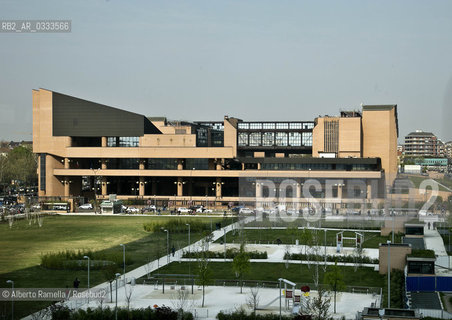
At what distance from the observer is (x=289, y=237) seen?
8144 centimetres

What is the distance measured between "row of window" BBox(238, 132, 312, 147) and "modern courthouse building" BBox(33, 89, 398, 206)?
21685 millimetres

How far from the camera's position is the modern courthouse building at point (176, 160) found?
12293cm

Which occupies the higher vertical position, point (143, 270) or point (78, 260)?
point (78, 260)

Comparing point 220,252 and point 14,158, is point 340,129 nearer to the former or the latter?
point 220,252

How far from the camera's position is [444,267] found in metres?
57.0

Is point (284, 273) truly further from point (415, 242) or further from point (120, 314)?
point (415, 242)

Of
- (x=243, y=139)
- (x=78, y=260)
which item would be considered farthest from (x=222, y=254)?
(x=243, y=139)

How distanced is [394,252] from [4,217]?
2679 inches

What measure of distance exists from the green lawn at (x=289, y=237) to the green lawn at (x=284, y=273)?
45.3 ft

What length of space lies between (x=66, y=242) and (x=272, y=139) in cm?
9392

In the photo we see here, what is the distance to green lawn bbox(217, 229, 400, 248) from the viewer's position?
76188 millimetres

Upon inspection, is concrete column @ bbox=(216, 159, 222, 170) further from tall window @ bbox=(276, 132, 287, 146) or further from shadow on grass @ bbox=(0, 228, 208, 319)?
shadow on grass @ bbox=(0, 228, 208, 319)

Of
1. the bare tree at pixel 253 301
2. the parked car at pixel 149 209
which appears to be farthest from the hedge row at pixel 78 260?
the parked car at pixel 149 209

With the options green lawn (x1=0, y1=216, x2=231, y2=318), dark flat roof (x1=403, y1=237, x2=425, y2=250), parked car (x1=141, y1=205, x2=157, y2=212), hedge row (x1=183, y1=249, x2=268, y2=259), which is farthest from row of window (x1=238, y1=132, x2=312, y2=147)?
hedge row (x1=183, y1=249, x2=268, y2=259)
